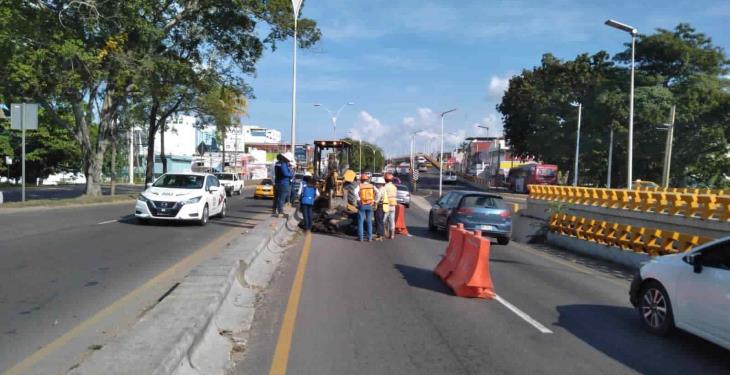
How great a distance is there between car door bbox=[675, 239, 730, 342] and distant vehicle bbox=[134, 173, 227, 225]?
1292 centimetres

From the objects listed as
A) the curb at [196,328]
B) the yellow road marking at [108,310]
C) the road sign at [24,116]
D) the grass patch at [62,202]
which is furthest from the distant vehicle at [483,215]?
the road sign at [24,116]

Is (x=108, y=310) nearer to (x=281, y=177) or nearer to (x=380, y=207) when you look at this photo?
(x=380, y=207)

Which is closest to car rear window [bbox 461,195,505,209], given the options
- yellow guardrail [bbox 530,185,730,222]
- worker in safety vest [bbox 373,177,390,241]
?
worker in safety vest [bbox 373,177,390,241]

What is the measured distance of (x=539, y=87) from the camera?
213ft

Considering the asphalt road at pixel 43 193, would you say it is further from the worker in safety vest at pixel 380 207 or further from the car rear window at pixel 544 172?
the car rear window at pixel 544 172

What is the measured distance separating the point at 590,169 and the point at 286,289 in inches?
2284

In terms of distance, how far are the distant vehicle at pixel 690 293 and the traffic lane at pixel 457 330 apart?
0.26 meters

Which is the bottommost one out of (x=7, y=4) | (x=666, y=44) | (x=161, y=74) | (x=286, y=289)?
(x=286, y=289)

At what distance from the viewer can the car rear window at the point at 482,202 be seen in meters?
17.1

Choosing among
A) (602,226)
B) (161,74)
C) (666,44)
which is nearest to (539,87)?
(666,44)

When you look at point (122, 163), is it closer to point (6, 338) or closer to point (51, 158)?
point (51, 158)

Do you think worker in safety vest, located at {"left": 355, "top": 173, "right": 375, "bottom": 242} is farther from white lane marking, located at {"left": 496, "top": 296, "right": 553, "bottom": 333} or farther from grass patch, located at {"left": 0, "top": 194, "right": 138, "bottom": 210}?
grass patch, located at {"left": 0, "top": 194, "right": 138, "bottom": 210}

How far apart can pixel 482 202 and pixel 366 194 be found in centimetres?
396

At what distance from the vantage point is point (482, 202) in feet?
56.6
